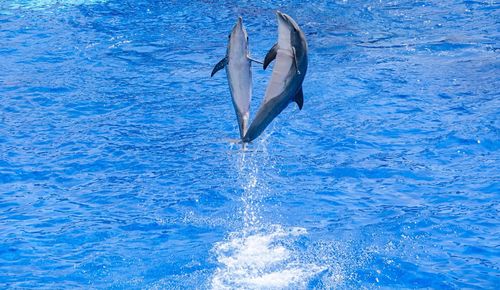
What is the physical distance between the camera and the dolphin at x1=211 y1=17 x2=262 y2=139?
13.1 feet

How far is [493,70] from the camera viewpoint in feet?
30.7

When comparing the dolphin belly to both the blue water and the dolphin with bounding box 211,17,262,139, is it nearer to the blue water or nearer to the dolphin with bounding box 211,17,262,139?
the dolphin with bounding box 211,17,262,139

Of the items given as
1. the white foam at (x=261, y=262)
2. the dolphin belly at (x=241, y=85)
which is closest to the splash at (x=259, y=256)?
the white foam at (x=261, y=262)

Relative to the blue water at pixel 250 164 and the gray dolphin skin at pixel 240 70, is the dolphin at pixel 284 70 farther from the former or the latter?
the blue water at pixel 250 164

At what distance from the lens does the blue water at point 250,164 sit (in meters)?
5.91

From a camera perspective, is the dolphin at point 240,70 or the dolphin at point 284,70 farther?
the dolphin at point 240,70

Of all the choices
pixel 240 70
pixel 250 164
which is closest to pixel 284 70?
pixel 240 70

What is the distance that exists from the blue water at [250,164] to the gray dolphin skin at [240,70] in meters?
1.92

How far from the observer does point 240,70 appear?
4012 millimetres

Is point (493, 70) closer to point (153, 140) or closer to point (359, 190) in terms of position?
point (359, 190)

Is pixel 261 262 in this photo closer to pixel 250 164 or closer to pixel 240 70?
pixel 250 164

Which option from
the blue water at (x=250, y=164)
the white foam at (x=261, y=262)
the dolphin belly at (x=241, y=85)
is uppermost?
the dolphin belly at (x=241, y=85)

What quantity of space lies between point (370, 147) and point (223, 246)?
2.21m

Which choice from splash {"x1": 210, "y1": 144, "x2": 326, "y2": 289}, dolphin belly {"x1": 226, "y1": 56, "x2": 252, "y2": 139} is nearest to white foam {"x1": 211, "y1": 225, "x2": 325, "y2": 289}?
splash {"x1": 210, "y1": 144, "x2": 326, "y2": 289}
